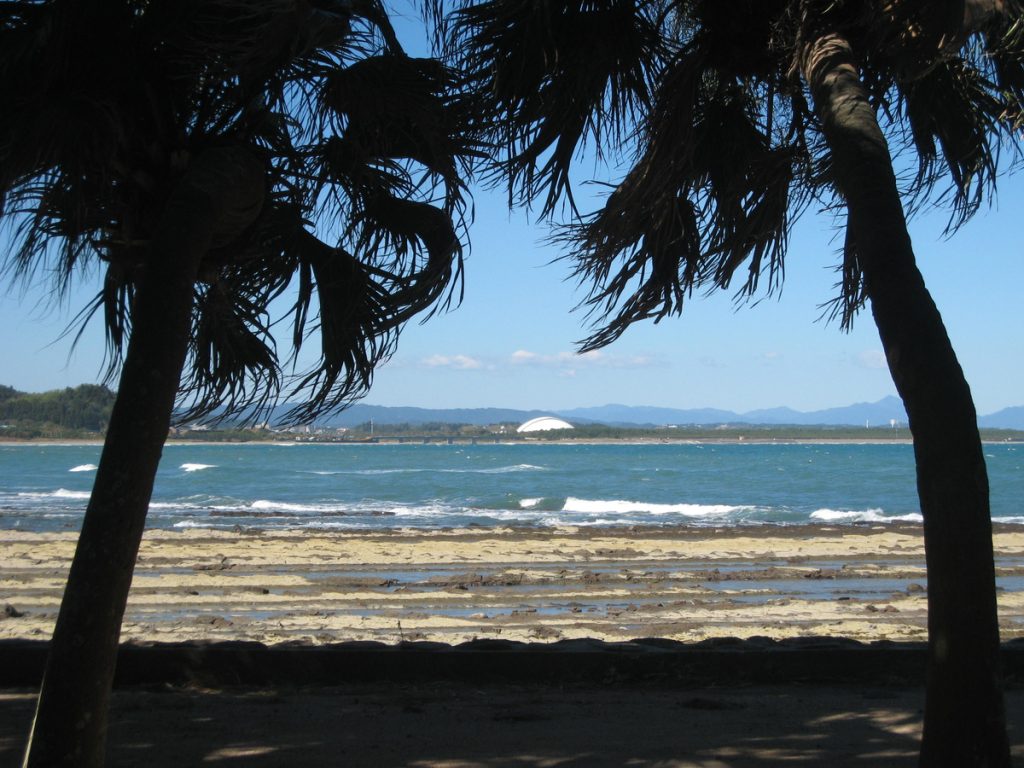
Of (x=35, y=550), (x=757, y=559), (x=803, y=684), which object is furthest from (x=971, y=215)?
(x=35, y=550)

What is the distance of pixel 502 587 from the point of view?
12.0 m

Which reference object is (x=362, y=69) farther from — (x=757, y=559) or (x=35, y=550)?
(x=35, y=550)

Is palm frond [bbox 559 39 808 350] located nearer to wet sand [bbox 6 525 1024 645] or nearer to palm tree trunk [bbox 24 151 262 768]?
palm tree trunk [bbox 24 151 262 768]

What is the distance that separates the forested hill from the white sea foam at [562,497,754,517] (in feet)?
58.6

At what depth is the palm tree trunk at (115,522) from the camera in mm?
2666

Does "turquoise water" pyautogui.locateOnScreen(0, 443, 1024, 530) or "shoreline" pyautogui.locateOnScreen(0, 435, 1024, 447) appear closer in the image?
"turquoise water" pyautogui.locateOnScreen(0, 443, 1024, 530)

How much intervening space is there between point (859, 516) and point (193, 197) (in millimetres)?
27860

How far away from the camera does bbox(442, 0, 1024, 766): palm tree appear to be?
7.73 ft

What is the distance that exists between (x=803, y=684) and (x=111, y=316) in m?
3.63

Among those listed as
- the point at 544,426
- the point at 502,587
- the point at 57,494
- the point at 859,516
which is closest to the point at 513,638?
the point at 502,587

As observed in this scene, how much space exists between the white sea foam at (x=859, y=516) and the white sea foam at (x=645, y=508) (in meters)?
2.55

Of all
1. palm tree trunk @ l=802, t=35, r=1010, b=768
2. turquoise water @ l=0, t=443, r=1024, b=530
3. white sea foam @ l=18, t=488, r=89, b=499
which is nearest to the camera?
palm tree trunk @ l=802, t=35, r=1010, b=768

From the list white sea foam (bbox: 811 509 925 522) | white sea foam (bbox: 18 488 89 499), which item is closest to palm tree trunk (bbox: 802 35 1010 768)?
white sea foam (bbox: 811 509 925 522)

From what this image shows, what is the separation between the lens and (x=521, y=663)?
4.75 metres
